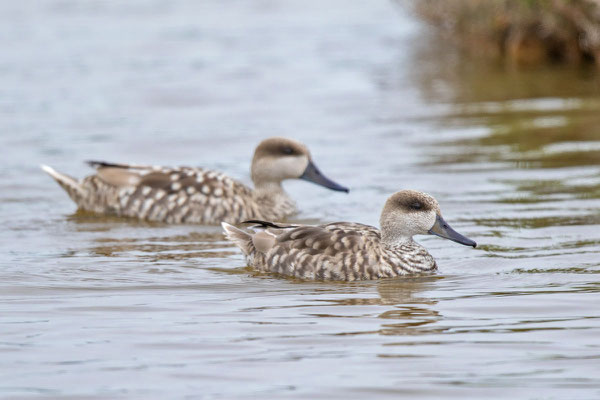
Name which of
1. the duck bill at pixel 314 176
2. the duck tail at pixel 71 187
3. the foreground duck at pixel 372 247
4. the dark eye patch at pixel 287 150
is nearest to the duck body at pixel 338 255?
the foreground duck at pixel 372 247

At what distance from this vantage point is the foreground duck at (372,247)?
9211mm

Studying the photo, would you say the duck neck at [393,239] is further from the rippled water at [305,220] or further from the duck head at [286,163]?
the duck head at [286,163]

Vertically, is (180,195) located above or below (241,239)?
above

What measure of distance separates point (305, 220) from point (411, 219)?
10.0ft

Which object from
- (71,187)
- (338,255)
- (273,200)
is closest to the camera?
(338,255)

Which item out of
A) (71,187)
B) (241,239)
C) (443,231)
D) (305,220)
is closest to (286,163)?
(305,220)

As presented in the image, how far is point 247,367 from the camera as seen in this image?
693cm

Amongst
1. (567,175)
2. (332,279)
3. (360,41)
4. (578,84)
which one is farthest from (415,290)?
(360,41)

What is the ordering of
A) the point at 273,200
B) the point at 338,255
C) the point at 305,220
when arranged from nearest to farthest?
the point at 338,255 < the point at 305,220 < the point at 273,200

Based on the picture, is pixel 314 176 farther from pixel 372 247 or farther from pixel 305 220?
pixel 372 247

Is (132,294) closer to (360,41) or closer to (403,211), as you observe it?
(403,211)

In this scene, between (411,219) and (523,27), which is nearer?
(411,219)

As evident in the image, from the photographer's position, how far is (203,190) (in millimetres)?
12023

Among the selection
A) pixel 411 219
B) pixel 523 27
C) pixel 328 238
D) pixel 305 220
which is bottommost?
pixel 305 220
